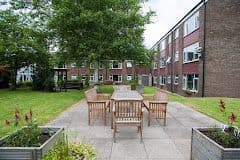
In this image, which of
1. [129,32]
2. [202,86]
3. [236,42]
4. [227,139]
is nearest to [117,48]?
[129,32]

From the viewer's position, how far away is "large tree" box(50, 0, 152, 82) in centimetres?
1925

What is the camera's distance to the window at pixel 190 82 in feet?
83.3

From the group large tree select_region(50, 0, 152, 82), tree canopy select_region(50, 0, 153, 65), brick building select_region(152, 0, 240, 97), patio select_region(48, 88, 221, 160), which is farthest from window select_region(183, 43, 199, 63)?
patio select_region(48, 88, 221, 160)

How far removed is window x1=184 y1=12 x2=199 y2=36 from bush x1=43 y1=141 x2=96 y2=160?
73.8 feet

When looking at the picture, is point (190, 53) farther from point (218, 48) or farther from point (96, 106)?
point (96, 106)

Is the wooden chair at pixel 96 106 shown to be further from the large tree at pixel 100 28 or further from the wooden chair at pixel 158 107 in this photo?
the large tree at pixel 100 28

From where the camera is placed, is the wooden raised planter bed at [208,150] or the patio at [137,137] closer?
the wooden raised planter bed at [208,150]

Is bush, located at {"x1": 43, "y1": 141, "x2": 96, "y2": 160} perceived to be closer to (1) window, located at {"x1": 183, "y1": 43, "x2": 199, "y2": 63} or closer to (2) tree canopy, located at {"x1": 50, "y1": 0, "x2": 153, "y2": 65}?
(2) tree canopy, located at {"x1": 50, "y1": 0, "x2": 153, "y2": 65}

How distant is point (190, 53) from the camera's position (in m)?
27.3

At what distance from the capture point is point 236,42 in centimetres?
2212

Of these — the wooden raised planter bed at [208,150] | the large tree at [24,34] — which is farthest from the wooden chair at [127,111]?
the large tree at [24,34]

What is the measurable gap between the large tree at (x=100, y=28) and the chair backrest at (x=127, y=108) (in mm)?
11328

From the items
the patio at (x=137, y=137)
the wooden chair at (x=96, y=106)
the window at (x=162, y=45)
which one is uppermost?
the window at (x=162, y=45)

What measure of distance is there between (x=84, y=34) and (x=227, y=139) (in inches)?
659
